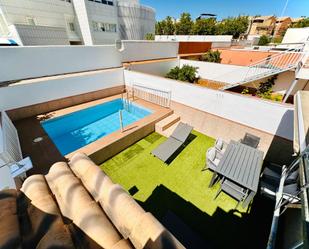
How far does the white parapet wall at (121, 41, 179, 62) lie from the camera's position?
435 inches

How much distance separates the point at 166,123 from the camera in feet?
23.3

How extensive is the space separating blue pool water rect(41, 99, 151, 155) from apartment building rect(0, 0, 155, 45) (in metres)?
11.9

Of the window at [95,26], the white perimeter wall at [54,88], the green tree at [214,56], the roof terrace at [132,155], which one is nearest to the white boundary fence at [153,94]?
the roof terrace at [132,155]

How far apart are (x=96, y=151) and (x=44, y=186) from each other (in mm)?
3186

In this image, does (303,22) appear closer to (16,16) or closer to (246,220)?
(246,220)

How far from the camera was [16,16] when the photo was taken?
14891 millimetres

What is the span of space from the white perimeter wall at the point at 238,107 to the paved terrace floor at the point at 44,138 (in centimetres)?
130

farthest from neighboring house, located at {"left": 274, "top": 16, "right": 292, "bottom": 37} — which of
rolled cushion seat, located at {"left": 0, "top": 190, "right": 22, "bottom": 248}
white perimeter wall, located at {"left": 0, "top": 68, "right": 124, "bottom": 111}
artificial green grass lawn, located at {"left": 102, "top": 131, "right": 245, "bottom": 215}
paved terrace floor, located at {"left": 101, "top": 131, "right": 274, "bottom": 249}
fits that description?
rolled cushion seat, located at {"left": 0, "top": 190, "right": 22, "bottom": 248}

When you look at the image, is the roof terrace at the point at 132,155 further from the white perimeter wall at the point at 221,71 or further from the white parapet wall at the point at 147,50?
the white perimeter wall at the point at 221,71

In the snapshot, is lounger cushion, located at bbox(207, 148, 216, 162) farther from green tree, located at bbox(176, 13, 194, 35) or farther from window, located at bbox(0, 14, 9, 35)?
green tree, located at bbox(176, 13, 194, 35)

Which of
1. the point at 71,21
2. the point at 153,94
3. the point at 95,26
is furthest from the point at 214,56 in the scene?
the point at 71,21

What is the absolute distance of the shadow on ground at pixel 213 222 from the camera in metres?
3.11

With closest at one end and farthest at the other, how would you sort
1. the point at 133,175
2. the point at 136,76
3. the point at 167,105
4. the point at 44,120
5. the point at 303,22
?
the point at 133,175
the point at 44,120
the point at 167,105
the point at 136,76
the point at 303,22

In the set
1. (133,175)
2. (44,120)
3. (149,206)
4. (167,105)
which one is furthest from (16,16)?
(149,206)
